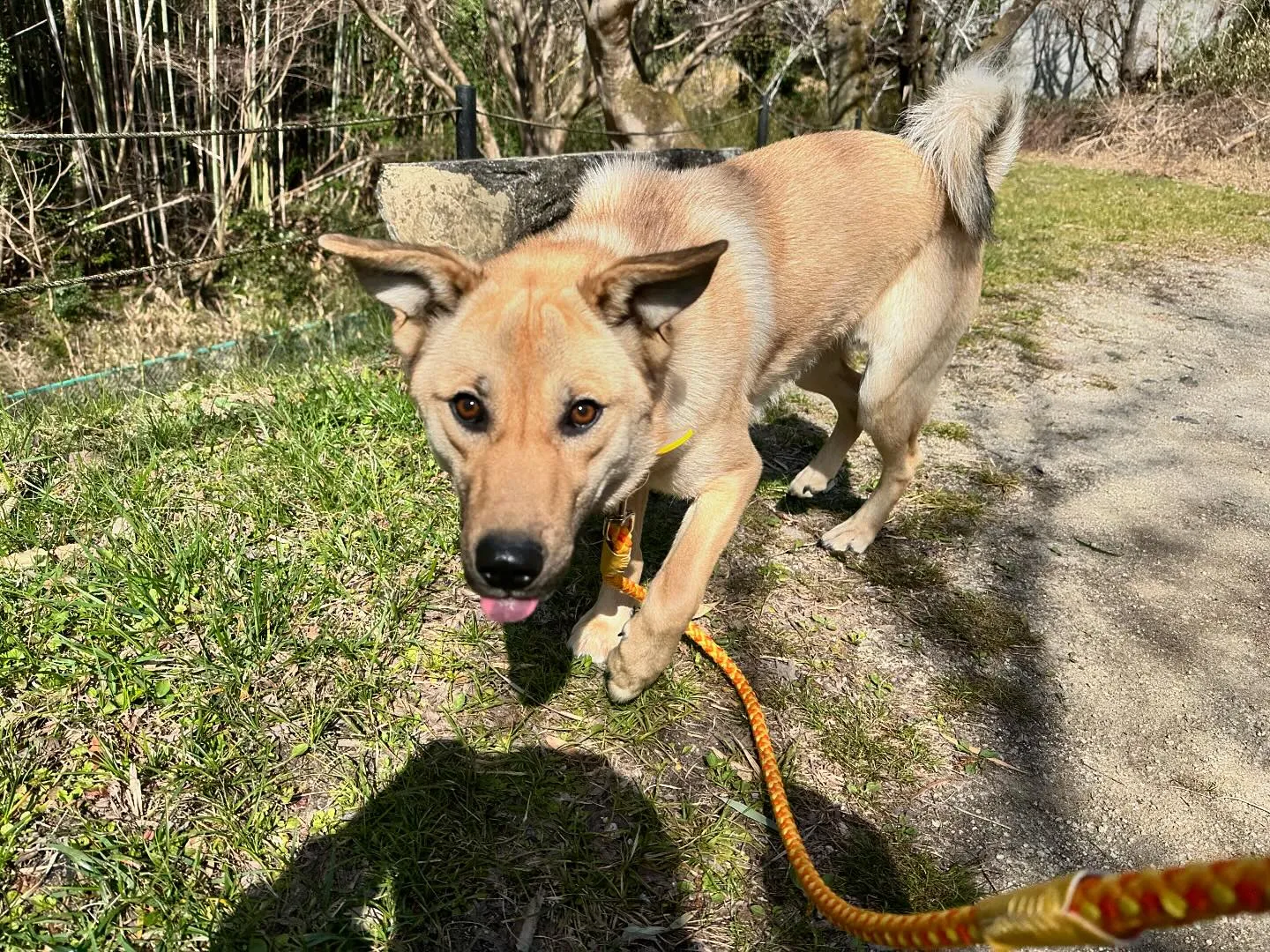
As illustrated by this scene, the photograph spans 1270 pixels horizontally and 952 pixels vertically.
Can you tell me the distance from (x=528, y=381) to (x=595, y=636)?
1126 mm

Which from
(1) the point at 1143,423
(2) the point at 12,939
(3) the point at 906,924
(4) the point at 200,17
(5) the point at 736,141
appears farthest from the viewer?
(5) the point at 736,141

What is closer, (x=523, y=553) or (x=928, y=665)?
(x=523, y=553)

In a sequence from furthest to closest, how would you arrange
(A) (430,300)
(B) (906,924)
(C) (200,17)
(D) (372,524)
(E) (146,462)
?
1. (C) (200,17)
2. (E) (146,462)
3. (D) (372,524)
4. (A) (430,300)
5. (B) (906,924)

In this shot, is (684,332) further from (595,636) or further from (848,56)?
(848,56)

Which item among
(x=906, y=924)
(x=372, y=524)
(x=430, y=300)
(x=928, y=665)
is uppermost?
(x=430, y=300)

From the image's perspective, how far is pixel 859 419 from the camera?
339cm

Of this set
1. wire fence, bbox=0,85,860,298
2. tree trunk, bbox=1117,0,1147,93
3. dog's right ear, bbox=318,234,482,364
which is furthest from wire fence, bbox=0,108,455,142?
tree trunk, bbox=1117,0,1147,93

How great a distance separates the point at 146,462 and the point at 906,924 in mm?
3388

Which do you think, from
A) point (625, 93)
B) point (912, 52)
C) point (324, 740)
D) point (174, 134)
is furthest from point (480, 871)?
point (912, 52)

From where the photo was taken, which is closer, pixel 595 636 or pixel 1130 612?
pixel 595 636

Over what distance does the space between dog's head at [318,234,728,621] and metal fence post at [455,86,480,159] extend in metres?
3.56

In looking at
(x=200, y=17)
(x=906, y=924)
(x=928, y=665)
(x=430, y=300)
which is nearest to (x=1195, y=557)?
(x=928, y=665)

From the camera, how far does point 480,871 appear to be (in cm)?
195

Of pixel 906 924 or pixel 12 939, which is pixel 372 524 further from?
pixel 906 924
